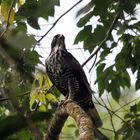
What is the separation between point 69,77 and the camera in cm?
404

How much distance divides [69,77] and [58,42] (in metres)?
0.46

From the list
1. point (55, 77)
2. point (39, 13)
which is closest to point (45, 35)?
point (55, 77)

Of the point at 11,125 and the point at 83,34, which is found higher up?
the point at 83,34

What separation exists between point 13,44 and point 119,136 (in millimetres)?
3083

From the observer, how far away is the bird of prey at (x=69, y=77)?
12.9ft

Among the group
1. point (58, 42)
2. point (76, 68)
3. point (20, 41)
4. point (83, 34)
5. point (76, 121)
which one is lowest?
point (20, 41)

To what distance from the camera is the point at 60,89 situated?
400 centimetres

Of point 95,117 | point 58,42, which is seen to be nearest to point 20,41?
point 95,117

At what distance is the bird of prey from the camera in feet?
12.9

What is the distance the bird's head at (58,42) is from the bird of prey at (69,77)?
0.01 m

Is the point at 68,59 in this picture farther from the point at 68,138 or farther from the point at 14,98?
the point at 14,98

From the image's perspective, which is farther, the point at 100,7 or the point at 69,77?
the point at 69,77

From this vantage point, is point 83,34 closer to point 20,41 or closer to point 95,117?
point 95,117

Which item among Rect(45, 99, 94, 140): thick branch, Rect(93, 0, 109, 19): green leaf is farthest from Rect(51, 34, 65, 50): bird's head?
Rect(45, 99, 94, 140): thick branch
